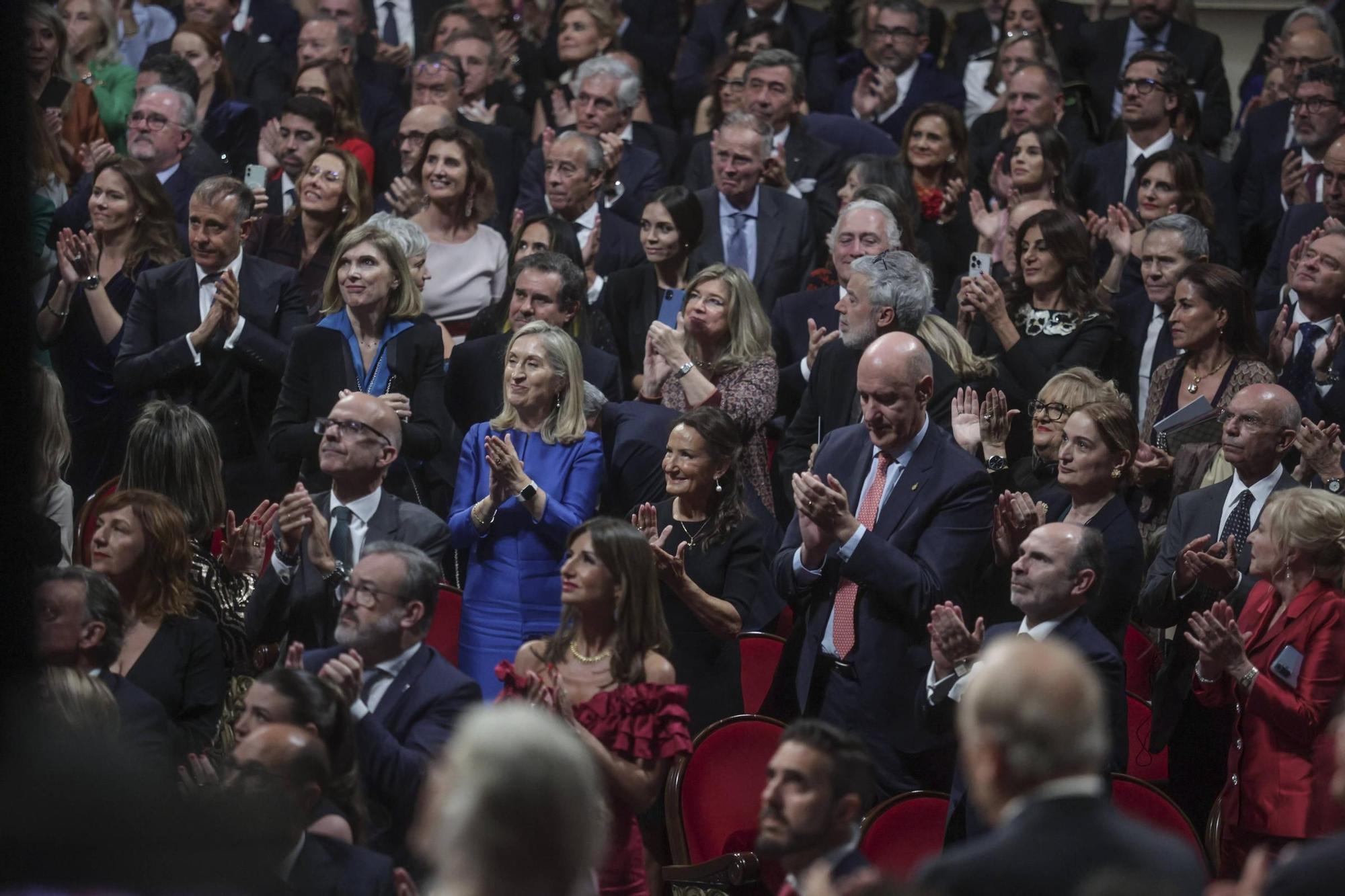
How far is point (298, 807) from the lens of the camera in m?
3.75

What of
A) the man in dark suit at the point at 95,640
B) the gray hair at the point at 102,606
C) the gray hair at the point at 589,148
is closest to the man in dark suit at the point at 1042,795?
the man in dark suit at the point at 95,640

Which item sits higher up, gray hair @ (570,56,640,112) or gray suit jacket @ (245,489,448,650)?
gray hair @ (570,56,640,112)

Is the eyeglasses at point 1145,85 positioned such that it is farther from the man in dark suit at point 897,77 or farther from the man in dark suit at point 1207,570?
the man in dark suit at point 1207,570

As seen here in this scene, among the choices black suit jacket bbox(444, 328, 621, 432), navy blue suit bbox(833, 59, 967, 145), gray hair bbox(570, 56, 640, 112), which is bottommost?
black suit jacket bbox(444, 328, 621, 432)

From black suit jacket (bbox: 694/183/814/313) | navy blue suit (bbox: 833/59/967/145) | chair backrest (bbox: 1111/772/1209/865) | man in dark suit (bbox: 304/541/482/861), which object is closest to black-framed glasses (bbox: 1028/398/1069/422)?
chair backrest (bbox: 1111/772/1209/865)

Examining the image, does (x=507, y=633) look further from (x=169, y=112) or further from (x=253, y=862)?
(x=169, y=112)

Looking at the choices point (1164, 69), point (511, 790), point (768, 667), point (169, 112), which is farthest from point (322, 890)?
point (1164, 69)

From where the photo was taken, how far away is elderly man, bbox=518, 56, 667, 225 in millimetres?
7859

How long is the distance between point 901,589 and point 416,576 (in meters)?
1.20

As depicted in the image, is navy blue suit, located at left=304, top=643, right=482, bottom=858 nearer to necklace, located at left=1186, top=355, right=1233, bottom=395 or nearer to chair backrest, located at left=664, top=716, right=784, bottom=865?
chair backrest, located at left=664, top=716, right=784, bottom=865

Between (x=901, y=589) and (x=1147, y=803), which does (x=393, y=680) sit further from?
(x=1147, y=803)

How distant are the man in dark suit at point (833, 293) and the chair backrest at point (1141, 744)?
1.87m

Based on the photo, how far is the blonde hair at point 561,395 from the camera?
5516mm

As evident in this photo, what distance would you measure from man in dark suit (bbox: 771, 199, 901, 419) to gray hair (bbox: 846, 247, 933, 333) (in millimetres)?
549
